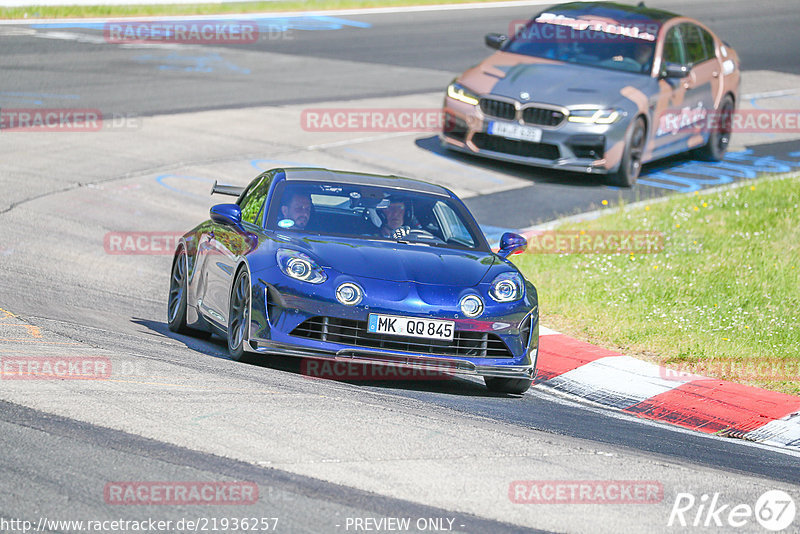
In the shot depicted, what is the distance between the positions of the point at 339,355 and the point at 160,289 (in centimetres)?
407

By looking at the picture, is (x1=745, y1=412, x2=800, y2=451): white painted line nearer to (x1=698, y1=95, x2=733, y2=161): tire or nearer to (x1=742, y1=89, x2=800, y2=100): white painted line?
(x1=698, y1=95, x2=733, y2=161): tire

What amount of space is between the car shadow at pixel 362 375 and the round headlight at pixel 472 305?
0.59 meters

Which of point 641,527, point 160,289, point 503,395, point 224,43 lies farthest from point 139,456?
point 224,43

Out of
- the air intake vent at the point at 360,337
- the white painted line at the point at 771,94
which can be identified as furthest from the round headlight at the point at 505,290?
the white painted line at the point at 771,94

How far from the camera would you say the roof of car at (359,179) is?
9070 mm

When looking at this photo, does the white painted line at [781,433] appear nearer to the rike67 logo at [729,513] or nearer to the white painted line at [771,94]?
the rike67 logo at [729,513]

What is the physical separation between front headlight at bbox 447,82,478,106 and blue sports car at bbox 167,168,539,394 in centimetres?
715

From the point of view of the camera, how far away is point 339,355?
7.50m

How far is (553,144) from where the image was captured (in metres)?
15.7

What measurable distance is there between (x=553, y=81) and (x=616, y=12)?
190 cm

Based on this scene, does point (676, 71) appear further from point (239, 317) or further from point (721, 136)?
point (239, 317)

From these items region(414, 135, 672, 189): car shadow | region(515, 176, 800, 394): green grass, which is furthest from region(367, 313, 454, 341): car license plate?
region(414, 135, 672, 189): car shadow

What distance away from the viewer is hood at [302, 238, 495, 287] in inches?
305

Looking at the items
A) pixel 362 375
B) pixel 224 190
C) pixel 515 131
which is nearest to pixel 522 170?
pixel 515 131
